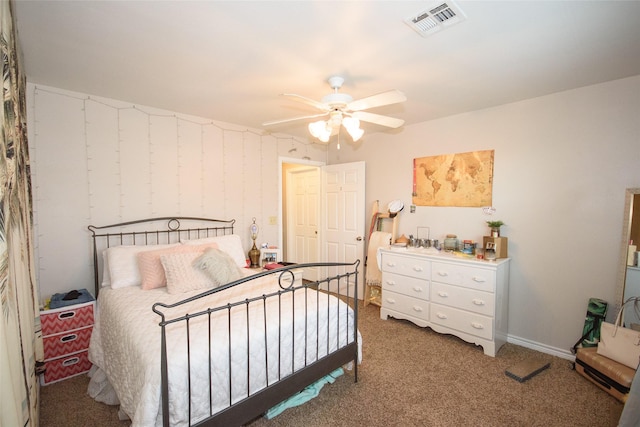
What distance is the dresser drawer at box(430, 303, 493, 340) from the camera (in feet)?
9.48

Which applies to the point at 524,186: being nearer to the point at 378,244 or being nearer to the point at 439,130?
the point at 439,130


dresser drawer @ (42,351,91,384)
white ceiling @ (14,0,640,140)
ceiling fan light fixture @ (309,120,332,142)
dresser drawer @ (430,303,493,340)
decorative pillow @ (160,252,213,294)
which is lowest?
dresser drawer @ (42,351,91,384)

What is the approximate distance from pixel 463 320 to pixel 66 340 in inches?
144

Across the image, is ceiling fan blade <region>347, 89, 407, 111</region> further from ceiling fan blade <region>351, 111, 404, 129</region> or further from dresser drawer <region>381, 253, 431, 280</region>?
dresser drawer <region>381, 253, 431, 280</region>

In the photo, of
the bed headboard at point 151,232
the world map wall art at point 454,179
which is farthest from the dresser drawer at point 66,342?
the world map wall art at point 454,179

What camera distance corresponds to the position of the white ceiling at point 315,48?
1587mm

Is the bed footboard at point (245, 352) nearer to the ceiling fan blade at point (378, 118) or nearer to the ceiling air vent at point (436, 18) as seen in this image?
the ceiling fan blade at point (378, 118)

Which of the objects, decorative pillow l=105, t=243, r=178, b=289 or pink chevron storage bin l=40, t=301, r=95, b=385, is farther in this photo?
decorative pillow l=105, t=243, r=178, b=289

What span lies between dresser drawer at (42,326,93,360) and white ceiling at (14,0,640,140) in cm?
213

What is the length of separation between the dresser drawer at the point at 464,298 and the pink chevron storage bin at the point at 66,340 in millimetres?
3338

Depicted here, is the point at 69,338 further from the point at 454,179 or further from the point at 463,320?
the point at 454,179

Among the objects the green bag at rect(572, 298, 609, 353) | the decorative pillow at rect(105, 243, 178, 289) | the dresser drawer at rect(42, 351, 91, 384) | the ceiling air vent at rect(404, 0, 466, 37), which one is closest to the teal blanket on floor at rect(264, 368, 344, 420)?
the decorative pillow at rect(105, 243, 178, 289)

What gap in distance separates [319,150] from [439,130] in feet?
6.34

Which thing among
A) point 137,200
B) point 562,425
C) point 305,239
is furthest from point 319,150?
point 562,425
